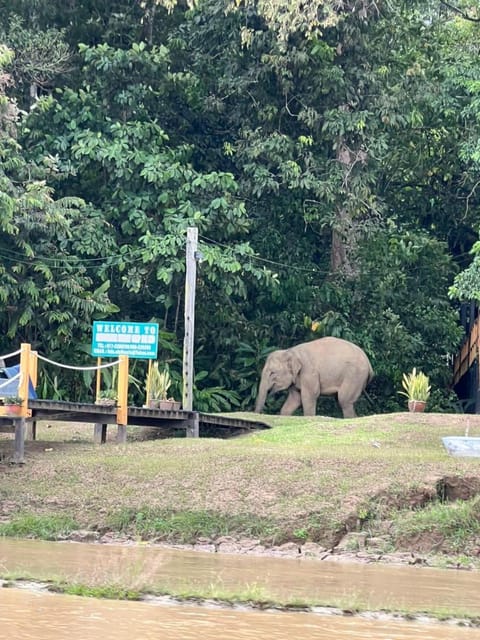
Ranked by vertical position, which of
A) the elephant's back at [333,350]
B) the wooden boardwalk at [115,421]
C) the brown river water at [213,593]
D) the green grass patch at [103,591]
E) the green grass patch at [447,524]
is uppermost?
the elephant's back at [333,350]

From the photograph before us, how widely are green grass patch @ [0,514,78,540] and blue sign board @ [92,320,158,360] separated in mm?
5963

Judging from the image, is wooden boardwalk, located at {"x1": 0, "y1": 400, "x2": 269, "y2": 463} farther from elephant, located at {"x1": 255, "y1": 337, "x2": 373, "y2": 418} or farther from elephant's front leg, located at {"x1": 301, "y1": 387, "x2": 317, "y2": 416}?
elephant's front leg, located at {"x1": 301, "y1": 387, "x2": 317, "y2": 416}

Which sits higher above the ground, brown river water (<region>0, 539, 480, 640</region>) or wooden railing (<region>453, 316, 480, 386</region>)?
wooden railing (<region>453, 316, 480, 386</region>)

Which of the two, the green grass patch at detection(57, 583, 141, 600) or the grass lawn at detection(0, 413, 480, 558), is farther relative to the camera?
the grass lawn at detection(0, 413, 480, 558)

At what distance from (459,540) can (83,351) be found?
526 inches

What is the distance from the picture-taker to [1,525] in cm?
1366

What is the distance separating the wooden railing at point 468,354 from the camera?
25.1 m

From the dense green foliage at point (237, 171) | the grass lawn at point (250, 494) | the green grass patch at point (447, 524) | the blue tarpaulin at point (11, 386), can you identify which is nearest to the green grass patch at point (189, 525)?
the grass lawn at point (250, 494)

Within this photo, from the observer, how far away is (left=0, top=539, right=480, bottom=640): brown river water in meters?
7.80

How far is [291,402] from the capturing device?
2630 centimetres

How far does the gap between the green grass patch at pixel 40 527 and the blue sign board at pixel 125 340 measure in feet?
19.6

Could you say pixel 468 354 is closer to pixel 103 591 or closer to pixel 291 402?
pixel 291 402

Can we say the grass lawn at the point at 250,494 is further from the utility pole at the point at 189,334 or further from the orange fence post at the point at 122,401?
the utility pole at the point at 189,334

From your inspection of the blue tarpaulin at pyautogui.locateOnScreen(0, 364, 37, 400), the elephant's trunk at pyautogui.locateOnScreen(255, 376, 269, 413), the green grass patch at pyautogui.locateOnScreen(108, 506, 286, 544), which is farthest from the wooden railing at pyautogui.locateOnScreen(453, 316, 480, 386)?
the green grass patch at pyautogui.locateOnScreen(108, 506, 286, 544)
